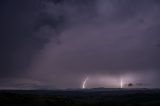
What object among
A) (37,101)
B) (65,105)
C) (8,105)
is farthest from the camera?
(37,101)

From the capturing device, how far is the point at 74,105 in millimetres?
150500

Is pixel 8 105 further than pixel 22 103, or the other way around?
pixel 22 103

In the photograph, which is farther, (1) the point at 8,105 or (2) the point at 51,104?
(2) the point at 51,104

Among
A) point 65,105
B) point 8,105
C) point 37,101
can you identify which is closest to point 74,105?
point 65,105

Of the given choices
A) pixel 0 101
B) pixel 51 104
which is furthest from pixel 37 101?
pixel 0 101

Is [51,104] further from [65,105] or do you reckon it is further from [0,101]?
[0,101]

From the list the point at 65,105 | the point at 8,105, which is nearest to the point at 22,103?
the point at 8,105

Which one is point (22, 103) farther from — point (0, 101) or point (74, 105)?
point (74, 105)

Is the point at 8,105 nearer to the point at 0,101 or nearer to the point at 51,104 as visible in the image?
the point at 0,101

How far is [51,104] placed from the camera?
152125 millimetres

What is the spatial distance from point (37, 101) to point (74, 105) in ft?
79.9

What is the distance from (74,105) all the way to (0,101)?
4098cm

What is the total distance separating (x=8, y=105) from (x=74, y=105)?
36.0 meters

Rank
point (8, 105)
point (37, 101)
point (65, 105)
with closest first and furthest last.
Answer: point (8, 105), point (65, 105), point (37, 101)
